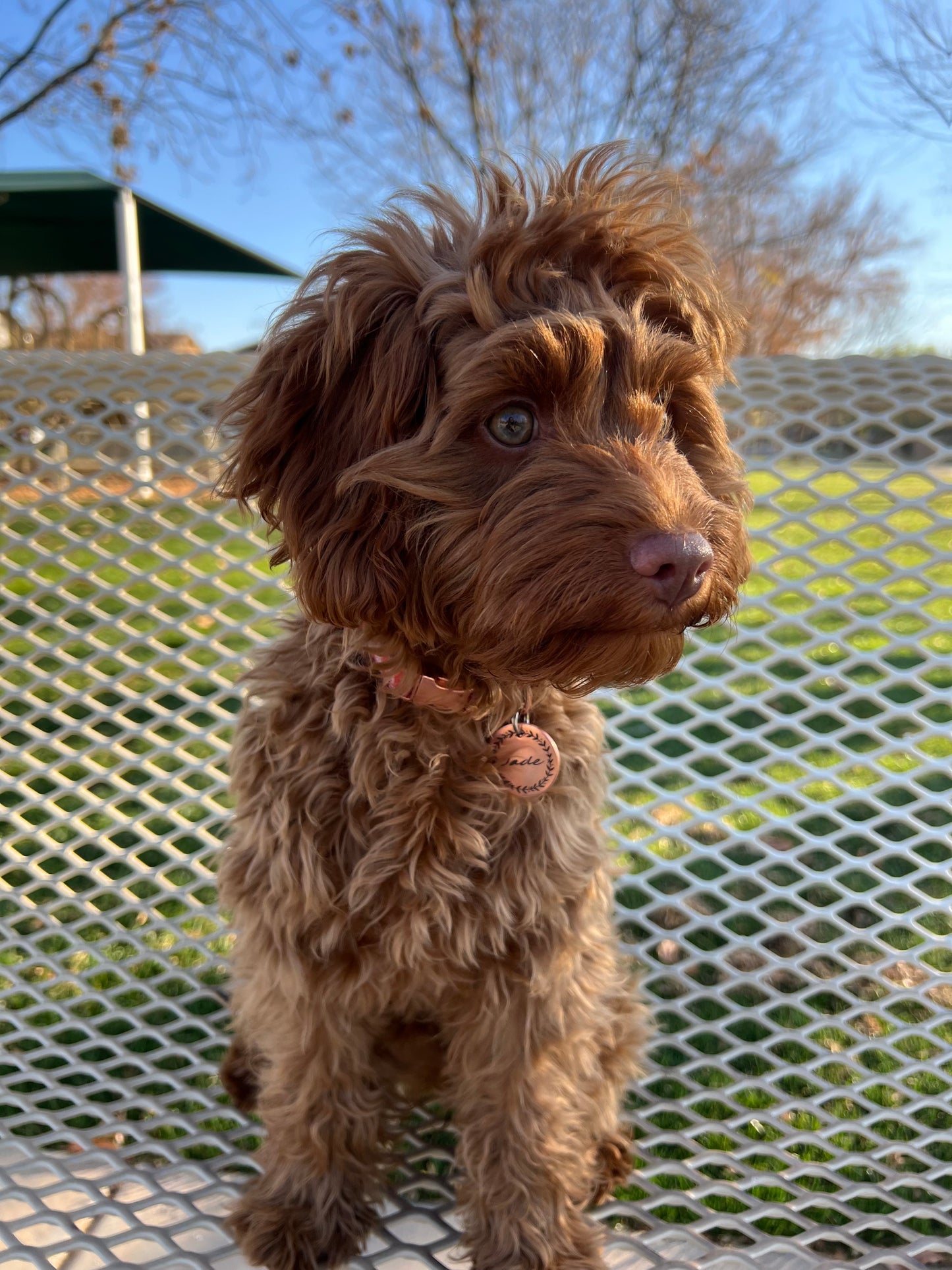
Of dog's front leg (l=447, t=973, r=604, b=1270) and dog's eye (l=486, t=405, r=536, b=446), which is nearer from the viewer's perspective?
dog's eye (l=486, t=405, r=536, b=446)

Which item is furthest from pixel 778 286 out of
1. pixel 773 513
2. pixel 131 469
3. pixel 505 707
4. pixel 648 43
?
pixel 505 707

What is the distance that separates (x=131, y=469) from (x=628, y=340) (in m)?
1.87

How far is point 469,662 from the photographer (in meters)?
1.55

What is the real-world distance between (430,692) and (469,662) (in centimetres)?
15

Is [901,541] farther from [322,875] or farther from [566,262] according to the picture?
[322,875]

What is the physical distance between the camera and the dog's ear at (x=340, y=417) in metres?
1.48

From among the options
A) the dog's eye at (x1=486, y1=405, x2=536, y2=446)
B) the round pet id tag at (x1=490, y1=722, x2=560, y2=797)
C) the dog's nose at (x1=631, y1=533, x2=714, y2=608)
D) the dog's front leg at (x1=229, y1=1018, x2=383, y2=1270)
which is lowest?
the dog's front leg at (x1=229, y1=1018, x2=383, y2=1270)

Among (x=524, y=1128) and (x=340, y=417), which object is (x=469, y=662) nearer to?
(x=340, y=417)

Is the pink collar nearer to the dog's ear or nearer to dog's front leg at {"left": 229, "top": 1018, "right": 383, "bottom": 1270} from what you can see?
the dog's ear

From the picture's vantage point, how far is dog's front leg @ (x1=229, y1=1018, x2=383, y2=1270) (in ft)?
6.09

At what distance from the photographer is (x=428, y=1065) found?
2.15m

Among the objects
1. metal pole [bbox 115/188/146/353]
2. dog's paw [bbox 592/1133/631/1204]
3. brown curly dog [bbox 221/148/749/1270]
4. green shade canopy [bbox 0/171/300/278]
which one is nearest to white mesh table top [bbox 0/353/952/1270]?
dog's paw [bbox 592/1133/631/1204]

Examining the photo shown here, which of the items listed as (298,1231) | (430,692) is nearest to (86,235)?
(430,692)

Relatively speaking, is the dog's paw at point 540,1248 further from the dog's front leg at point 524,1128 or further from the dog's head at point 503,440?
the dog's head at point 503,440
